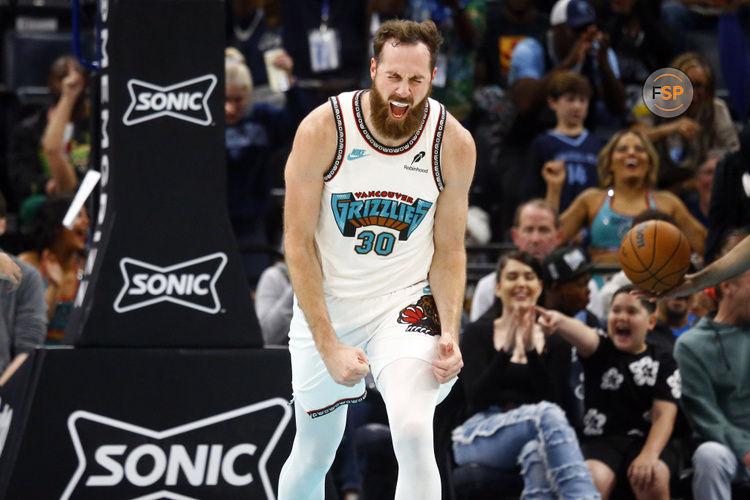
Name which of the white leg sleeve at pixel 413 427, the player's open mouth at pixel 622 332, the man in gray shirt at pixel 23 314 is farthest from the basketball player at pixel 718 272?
the man in gray shirt at pixel 23 314

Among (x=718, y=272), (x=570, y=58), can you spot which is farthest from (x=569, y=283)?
(x=570, y=58)

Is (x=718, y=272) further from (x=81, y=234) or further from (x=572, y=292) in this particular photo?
(x=81, y=234)

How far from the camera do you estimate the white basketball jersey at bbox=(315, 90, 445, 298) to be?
4.12 meters

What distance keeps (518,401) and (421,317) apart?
199 centimetres

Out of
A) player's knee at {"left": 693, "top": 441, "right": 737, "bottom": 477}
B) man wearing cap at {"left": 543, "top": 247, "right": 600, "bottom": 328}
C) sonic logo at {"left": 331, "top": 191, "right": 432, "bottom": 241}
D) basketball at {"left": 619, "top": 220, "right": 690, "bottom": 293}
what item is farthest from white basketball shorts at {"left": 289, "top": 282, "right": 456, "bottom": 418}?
man wearing cap at {"left": 543, "top": 247, "right": 600, "bottom": 328}

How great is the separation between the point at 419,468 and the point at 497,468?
203 centimetres

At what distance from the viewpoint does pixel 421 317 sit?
418cm

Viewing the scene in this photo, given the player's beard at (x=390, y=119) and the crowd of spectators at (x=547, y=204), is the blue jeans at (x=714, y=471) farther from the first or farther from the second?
the player's beard at (x=390, y=119)

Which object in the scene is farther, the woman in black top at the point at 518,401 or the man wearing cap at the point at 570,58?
the man wearing cap at the point at 570,58

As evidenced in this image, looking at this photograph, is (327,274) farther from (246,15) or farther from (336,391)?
(246,15)

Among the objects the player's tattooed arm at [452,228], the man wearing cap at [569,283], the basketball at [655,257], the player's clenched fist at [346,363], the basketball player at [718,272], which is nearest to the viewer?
the player's clenched fist at [346,363]

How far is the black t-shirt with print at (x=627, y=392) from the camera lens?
6.11 meters

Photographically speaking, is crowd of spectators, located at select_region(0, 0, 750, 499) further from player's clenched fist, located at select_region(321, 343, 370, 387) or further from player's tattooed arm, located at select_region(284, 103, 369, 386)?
player's clenched fist, located at select_region(321, 343, 370, 387)

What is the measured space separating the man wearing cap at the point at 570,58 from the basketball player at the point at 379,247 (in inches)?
169
